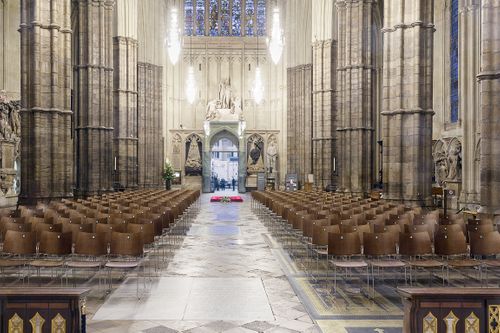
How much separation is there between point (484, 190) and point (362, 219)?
4193 millimetres

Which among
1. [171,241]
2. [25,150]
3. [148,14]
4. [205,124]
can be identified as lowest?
[171,241]

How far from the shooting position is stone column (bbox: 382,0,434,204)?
2011 cm

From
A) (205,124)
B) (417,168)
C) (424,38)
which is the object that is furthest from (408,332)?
(205,124)

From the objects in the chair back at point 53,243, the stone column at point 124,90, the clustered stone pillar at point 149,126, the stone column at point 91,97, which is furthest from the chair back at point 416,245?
the clustered stone pillar at point 149,126

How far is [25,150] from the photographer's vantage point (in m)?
20.4

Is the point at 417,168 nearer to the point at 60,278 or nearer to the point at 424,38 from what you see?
the point at 424,38

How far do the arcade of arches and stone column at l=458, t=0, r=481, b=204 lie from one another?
0.07 metres

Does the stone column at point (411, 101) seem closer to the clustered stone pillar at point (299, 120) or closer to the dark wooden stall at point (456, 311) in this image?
the dark wooden stall at point (456, 311)

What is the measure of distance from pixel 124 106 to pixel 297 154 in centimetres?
1728

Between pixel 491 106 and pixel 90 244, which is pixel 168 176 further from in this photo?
pixel 90 244

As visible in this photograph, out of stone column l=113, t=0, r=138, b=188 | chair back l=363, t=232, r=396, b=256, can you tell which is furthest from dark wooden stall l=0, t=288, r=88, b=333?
stone column l=113, t=0, r=138, b=188

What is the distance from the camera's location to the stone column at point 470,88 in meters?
25.2

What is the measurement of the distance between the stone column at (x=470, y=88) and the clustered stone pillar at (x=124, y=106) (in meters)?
21.8

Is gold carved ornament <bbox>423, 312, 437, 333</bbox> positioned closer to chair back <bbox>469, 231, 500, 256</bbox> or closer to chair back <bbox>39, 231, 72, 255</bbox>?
chair back <bbox>469, 231, 500, 256</bbox>
